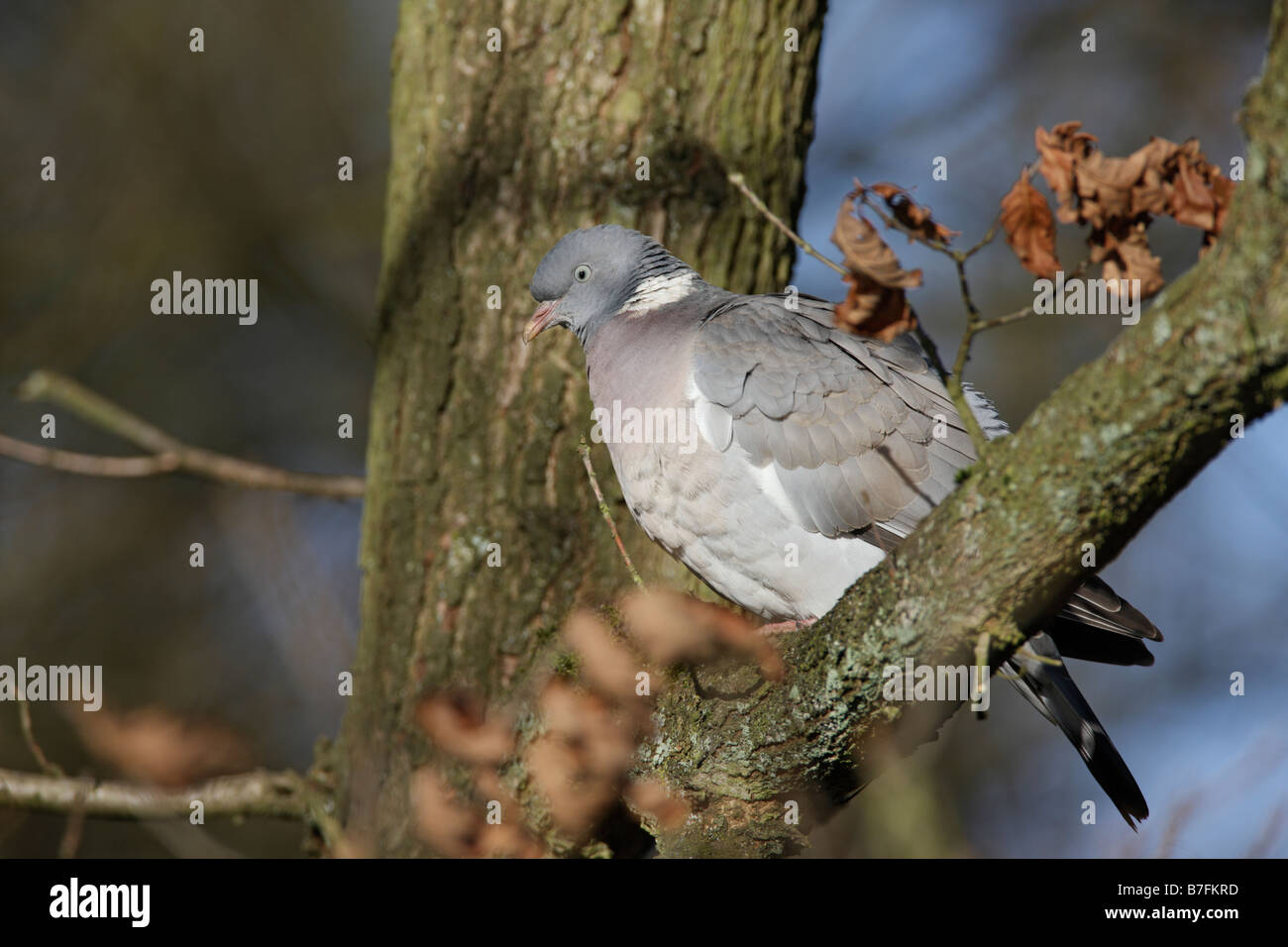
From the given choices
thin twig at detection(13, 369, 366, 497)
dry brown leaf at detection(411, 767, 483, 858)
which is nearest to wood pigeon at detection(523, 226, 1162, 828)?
dry brown leaf at detection(411, 767, 483, 858)

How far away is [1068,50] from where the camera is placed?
25.3 feet

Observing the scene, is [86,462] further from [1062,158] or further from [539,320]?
[1062,158]

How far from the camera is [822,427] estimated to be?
3424 millimetres

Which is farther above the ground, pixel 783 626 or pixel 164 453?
pixel 164 453

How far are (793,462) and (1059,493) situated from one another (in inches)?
59.1

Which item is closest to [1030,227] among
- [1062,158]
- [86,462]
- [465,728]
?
[1062,158]

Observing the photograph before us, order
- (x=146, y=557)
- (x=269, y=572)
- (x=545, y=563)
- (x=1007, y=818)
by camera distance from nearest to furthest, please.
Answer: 1. (x=545, y=563)
2. (x=269, y=572)
3. (x=1007, y=818)
4. (x=146, y=557)

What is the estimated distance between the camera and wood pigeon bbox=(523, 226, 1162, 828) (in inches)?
134

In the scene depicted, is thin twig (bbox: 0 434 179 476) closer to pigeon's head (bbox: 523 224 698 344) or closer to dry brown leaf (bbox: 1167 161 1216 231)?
pigeon's head (bbox: 523 224 698 344)

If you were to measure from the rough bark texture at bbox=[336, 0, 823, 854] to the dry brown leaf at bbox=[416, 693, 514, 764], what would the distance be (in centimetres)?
11

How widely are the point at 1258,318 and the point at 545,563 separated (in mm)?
2455
